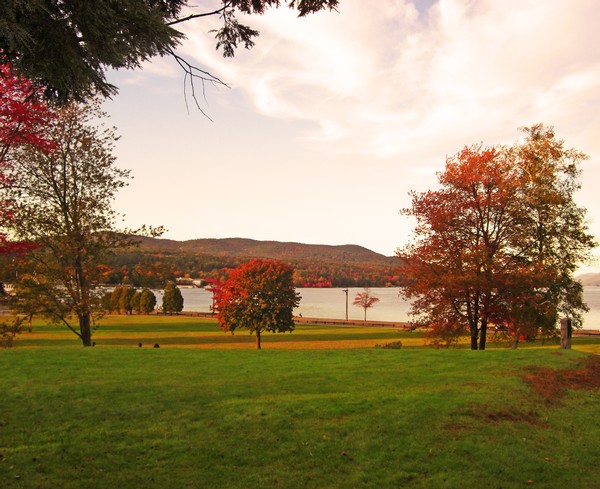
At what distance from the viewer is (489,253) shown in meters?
23.8

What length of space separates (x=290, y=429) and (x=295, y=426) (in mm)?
161

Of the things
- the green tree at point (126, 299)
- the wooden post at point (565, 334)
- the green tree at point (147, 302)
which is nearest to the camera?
the wooden post at point (565, 334)

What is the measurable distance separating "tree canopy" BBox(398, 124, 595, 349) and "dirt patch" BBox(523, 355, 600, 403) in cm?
821

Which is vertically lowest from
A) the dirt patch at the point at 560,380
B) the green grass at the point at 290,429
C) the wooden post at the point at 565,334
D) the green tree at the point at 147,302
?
the green tree at the point at 147,302

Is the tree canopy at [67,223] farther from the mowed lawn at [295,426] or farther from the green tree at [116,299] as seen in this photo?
the green tree at [116,299]

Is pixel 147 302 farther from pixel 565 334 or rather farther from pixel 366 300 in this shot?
pixel 565 334

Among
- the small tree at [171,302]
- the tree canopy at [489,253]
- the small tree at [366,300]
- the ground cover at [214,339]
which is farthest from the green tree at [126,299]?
the tree canopy at [489,253]

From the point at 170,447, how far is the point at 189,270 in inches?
6683

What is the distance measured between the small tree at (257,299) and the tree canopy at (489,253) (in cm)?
2310

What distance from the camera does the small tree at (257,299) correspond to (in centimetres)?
4609

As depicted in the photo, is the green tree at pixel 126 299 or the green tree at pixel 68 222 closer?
the green tree at pixel 68 222

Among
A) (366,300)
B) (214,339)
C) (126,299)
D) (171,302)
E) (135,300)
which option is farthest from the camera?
(366,300)

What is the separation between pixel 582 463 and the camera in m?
7.66

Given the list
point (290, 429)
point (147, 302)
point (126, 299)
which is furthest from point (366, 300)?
point (290, 429)
